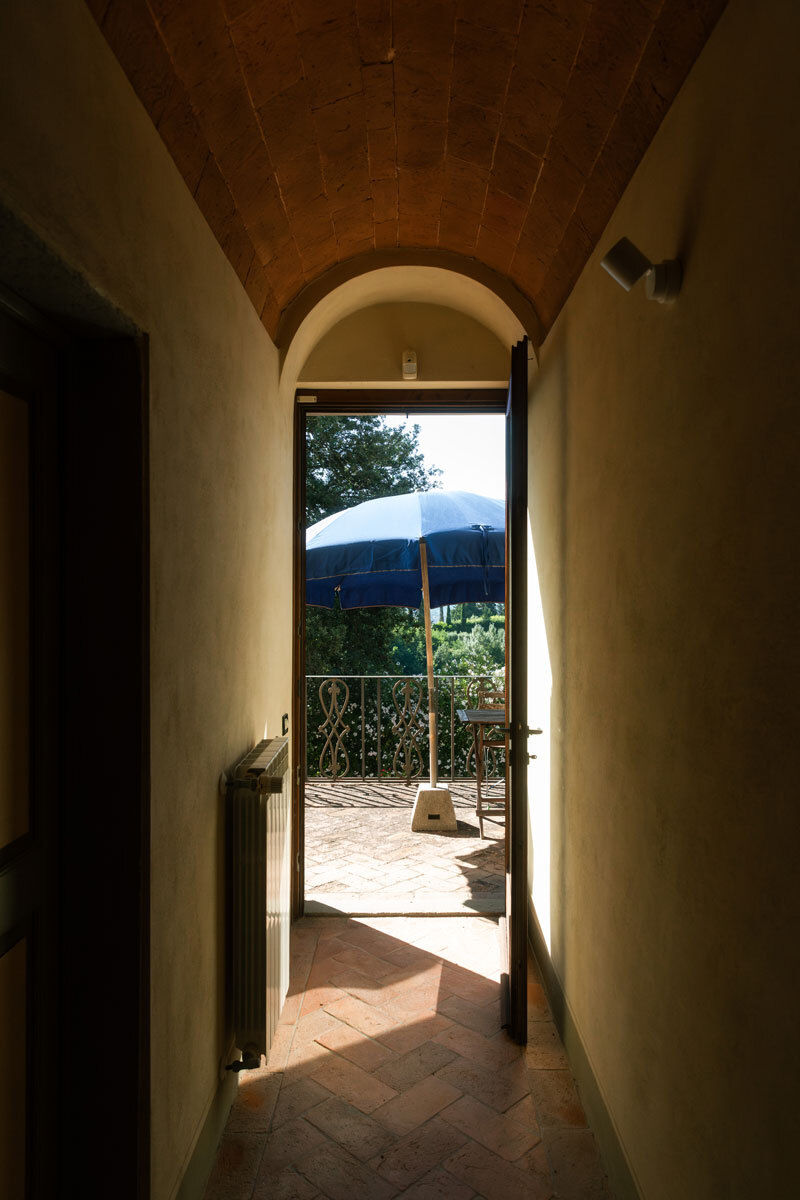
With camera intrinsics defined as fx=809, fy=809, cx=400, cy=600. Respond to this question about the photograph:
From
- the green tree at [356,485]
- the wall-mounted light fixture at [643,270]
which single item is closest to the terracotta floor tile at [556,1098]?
the wall-mounted light fixture at [643,270]

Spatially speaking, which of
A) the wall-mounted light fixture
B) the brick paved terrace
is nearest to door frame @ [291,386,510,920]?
the brick paved terrace

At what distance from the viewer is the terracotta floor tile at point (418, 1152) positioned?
6.93ft

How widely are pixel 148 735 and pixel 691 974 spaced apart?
1092mm

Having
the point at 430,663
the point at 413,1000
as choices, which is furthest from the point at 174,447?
the point at 430,663

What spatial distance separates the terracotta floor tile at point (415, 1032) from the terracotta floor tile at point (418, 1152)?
413 mm

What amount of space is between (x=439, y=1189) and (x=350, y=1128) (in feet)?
1.13

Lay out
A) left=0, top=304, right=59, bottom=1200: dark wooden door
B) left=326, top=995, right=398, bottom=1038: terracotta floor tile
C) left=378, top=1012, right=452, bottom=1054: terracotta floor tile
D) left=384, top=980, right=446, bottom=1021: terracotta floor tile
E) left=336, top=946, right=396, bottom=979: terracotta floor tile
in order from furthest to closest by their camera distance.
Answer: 1. left=336, top=946, right=396, bottom=979: terracotta floor tile
2. left=384, top=980, right=446, bottom=1021: terracotta floor tile
3. left=326, top=995, right=398, bottom=1038: terracotta floor tile
4. left=378, top=1012, right=452, bottom=1054: terracotta floor tile
5. left=0, top=304, right=59, bottom=1200: dark wooden door

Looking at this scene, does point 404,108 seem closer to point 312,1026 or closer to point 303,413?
point 303,413

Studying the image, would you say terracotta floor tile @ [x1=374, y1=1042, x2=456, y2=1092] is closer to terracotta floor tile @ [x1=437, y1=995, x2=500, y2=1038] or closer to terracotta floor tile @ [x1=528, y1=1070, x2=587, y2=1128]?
terracotta floor tile @ [x1=437, y1=995, x2=500, y2=1038]

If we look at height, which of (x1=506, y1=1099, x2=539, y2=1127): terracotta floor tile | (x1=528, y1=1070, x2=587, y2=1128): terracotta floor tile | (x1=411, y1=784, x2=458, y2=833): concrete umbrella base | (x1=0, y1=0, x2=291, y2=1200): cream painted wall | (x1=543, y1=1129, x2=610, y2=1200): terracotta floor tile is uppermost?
(x1=0, y1=0, x2=291, y2=1200): cream painted wall

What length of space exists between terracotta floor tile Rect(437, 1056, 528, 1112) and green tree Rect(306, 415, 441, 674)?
9473 mm

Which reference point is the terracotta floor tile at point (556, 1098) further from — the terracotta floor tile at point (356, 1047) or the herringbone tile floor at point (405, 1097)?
the terracotta floor tile at point (356, 1047)

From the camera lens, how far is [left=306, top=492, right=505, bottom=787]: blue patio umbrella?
221 inches

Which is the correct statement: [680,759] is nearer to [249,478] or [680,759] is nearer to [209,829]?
[209,829]
